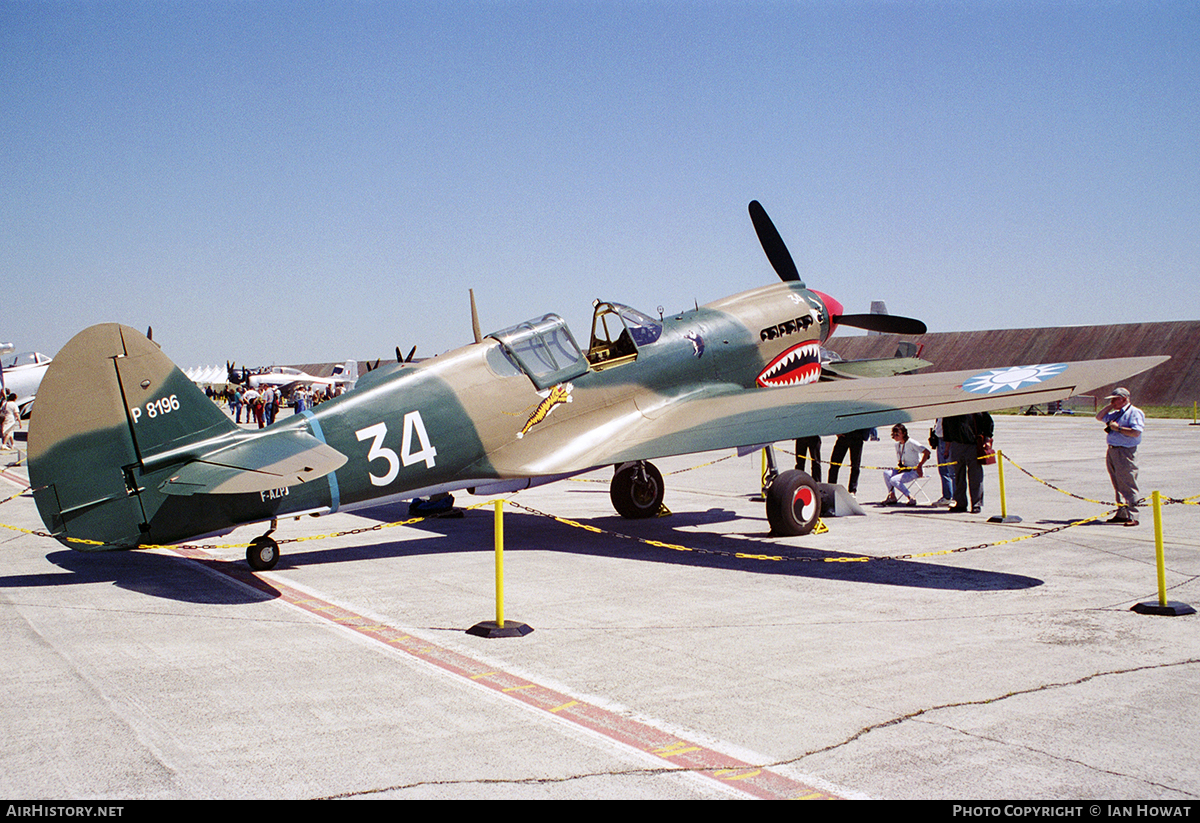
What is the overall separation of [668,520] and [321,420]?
5.43 m

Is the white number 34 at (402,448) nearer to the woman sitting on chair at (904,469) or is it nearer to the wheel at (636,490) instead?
the wheel at (636,490)

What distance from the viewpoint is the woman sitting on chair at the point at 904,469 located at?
13734 mm

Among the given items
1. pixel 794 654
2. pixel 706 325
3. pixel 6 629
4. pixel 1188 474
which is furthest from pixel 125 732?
pixel 1188 474

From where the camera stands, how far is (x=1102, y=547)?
31.7 ft

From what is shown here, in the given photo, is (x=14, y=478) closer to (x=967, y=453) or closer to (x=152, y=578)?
(x=152, y=578)

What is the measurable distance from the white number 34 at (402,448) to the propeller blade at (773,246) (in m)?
8.02

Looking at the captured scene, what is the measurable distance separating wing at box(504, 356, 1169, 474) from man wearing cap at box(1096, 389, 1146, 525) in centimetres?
150

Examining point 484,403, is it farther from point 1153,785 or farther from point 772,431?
point 1153,785

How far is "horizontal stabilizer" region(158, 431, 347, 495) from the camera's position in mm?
7699

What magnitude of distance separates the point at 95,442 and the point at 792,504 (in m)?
7.46

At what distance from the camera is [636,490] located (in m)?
12.9

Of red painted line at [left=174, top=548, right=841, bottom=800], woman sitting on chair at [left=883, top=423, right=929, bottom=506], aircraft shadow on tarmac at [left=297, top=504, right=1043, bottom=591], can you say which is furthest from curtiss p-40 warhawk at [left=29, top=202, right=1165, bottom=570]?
woman sitting on chair at [left=883, top=423, right=929, bottom=506]

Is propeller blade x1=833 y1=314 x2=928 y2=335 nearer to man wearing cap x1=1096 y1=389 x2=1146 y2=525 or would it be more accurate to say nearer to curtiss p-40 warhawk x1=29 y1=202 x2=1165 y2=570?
curtiss p-40 warhawk x1=29 y1=202 x2=1165 y2=570

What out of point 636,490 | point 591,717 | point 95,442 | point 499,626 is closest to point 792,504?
point 636,490
